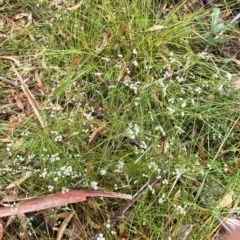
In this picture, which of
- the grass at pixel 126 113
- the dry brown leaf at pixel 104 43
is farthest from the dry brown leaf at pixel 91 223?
the dry brown leaf at pixel 104 43

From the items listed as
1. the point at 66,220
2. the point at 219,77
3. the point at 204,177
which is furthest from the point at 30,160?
the point at 219,77

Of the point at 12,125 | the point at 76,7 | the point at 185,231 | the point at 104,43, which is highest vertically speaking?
the point at 76,7

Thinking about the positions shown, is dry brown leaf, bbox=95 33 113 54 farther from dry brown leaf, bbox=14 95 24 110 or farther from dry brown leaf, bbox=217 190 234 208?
dry brown leaf, bbox=217 190 234 208

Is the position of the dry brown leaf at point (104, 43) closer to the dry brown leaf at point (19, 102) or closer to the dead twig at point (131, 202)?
the dry brown leaf at point (19, 102)

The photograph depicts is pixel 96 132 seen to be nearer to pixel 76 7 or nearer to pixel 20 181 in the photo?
pixel 20 181

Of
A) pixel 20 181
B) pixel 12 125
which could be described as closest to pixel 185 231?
pixel 20 181

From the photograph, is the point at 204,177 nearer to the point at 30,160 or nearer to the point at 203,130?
the point at 203,130
